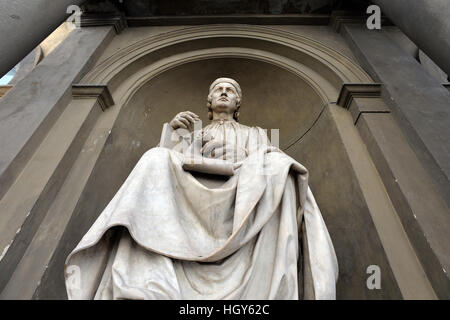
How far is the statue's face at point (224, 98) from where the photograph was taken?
3.47 m

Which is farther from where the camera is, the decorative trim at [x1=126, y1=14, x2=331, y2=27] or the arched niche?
the decorative trim at [x1=126, y1=14, x2=331, y2=27]

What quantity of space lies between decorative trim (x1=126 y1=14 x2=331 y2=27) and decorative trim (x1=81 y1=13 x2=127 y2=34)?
0.57 ft

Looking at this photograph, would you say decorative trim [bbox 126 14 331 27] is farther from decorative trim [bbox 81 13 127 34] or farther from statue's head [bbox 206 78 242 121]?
statue's head [bbox 206 78 242 121]

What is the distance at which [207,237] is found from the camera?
1.96 meters

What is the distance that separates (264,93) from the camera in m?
4.89

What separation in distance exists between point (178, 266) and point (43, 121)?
1944 millimetres

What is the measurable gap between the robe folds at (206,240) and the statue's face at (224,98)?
1.37 meters

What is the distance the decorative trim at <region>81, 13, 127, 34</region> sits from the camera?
468 cm

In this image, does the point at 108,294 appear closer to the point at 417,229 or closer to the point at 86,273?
the point at 86,273

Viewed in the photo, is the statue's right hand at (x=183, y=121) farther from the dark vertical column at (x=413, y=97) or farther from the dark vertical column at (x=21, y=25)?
the dark vertical column at (x=413, y=97)

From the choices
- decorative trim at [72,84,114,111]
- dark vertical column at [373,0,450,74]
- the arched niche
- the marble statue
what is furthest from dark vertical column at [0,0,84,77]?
dark vertical column at [373,0,450,74]

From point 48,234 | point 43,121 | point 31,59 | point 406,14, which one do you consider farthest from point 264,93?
point 31,59

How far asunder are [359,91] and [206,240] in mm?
2371

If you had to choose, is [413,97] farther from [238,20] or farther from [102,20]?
[102,20]
